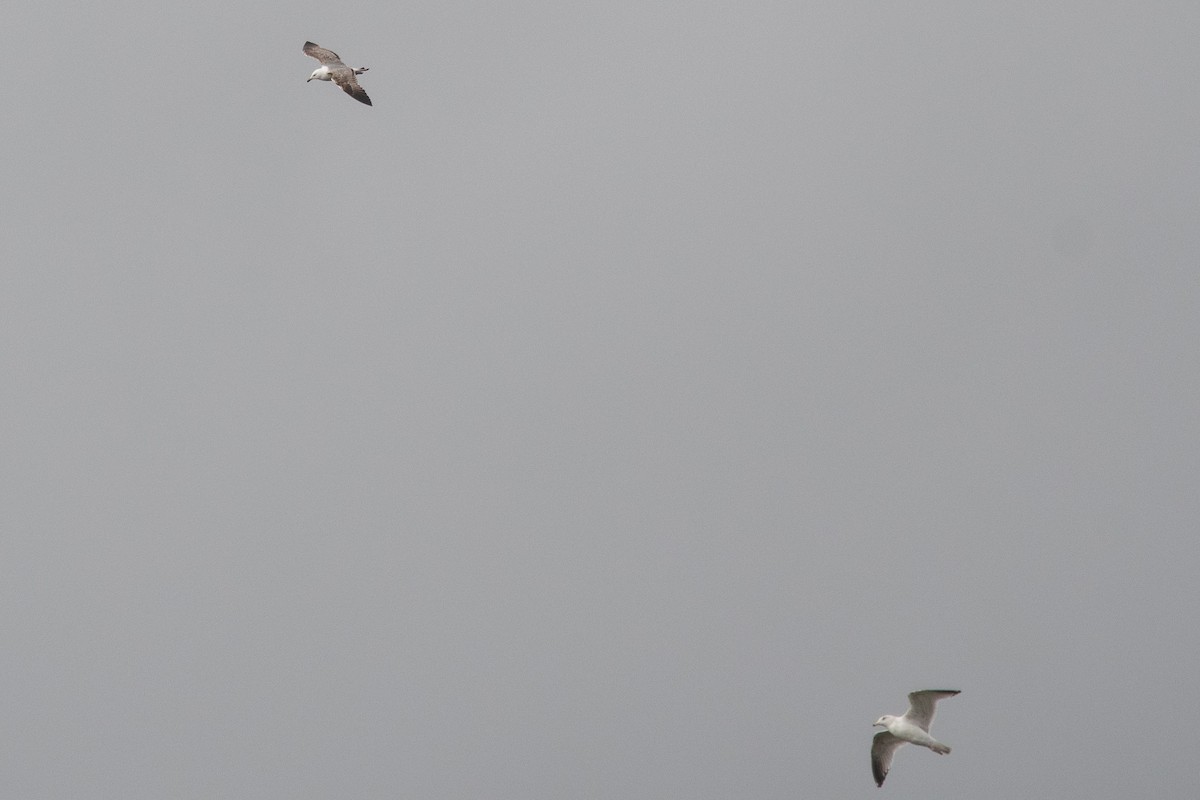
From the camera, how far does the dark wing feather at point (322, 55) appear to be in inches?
2318

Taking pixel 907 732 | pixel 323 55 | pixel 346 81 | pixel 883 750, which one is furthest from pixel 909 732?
pixel 323 55

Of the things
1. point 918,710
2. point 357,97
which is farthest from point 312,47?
point 918,710

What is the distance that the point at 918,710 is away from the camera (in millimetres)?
49625

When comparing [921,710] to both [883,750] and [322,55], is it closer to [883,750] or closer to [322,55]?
[883,750]

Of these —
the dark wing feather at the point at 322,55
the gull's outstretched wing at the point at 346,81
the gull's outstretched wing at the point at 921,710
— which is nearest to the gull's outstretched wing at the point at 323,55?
the dark wing feather at the point at 322,55

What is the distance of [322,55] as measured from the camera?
60094 millimetres

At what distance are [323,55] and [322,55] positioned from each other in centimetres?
6

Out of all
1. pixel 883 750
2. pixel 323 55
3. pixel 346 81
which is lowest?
pixel 883 750

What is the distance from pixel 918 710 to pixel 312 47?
1462 inches

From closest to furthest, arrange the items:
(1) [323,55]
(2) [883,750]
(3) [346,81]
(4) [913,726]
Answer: (4) [913,726] < (2) [883,750] < (3) [346,81] < (1) [323,55]

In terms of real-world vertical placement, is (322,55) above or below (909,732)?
above

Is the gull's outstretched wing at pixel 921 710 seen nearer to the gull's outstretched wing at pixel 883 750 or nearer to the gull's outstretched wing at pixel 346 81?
the gull's outstretched wing at pixel 883 750

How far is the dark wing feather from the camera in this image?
5888 cm

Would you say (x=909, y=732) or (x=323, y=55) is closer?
(x=909, y=732)
